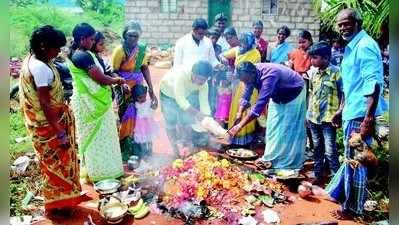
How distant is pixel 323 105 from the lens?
17.2 ft

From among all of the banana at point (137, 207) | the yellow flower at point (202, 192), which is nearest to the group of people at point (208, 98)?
the banana at point (137, 207)

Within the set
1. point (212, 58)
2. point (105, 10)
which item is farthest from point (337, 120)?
point (105, 10)

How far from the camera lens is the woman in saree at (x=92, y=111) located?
15.9 feet

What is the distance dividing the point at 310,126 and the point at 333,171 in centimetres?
56

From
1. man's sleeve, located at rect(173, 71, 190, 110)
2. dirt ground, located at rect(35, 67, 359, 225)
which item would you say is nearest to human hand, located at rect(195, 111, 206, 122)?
man's sleeve, located at rect(173, 71, 190, 110)

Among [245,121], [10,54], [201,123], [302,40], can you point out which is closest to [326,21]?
[302,40]

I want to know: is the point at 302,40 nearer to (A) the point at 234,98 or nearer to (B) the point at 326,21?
(B) the point at 326,21

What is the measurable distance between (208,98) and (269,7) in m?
1.24

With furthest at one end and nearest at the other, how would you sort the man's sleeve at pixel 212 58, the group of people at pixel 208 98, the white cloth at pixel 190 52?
the man's sleeve at pixel 212 58 → the white cloth at pixel 190 52 → the group of people at pixel 208 98

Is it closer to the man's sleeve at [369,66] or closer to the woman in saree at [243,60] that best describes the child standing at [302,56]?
the woman in saree at [243,60]

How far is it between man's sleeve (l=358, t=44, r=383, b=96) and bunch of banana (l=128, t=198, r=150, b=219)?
2.47 m

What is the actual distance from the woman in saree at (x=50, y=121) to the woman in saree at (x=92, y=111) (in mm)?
342

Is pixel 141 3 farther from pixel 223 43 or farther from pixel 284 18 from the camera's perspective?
pixel 284 18

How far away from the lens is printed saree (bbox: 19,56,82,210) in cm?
447
